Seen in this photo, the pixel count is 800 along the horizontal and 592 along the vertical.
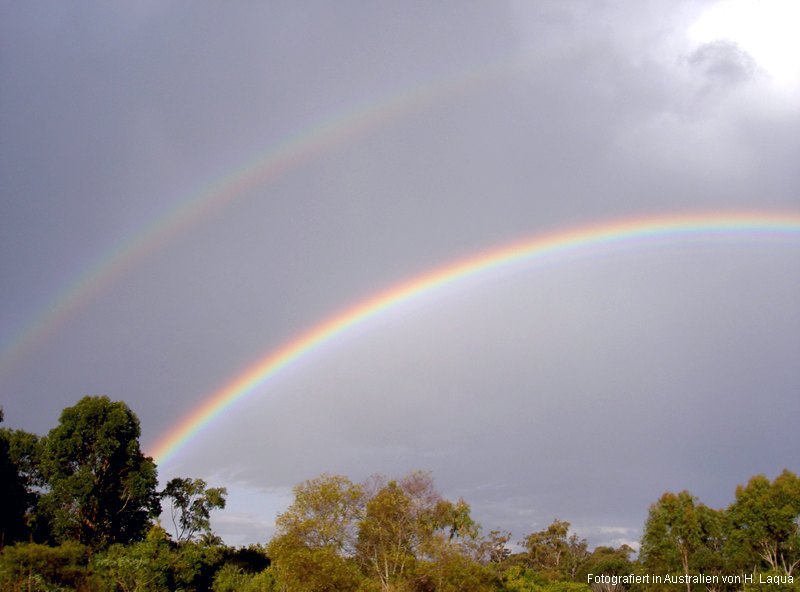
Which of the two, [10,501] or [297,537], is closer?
[297,537]

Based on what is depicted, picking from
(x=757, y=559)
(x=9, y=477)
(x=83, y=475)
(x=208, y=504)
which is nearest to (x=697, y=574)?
(x=757, y=559)

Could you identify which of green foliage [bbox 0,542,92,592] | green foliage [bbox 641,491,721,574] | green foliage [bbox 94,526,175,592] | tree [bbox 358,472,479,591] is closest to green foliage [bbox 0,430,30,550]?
green foliage [bbox 94,526,175,592]

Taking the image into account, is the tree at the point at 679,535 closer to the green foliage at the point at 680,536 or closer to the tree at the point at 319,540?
the green foliage at the point at 680,536

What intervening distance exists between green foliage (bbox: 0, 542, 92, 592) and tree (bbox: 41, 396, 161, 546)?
19.4 meters

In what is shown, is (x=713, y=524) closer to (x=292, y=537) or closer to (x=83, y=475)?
(x=292, y=537)

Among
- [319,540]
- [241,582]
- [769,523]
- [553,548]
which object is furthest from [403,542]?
[553,548]

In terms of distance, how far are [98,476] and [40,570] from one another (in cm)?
2428

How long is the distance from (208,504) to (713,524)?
58690mm

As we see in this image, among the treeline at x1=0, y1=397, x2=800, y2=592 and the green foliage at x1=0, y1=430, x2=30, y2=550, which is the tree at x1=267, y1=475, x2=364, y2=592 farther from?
the green foliage at x1=0, y1=430, x2=30, y2=550

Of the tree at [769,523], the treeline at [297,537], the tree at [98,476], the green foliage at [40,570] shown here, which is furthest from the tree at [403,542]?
the tree at [769,523]

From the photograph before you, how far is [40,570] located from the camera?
38.5 m

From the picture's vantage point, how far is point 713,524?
76812 mm

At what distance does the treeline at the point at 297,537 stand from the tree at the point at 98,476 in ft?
0.36

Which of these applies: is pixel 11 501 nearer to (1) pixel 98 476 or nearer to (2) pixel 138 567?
(1) pixel 98 476
